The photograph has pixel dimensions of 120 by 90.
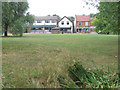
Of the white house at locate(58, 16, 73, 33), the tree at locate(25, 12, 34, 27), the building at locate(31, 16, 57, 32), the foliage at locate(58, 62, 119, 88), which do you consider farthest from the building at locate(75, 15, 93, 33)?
the foliage at locate(58, 62, 119, 88)

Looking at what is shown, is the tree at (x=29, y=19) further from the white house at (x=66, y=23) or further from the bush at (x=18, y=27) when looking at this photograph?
the white house at (x=66, y=23)

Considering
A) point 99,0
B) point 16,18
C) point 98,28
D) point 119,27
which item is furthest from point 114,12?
point 98,28

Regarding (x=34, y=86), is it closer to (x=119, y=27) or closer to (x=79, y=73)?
→ (x=79, y=73)

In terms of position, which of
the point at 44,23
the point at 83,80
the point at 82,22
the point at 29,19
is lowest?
the point at 83,80

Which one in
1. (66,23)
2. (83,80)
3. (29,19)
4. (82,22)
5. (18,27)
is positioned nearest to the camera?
(83,80)

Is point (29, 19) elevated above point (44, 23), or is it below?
above

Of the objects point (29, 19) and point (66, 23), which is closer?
point (66, 23)

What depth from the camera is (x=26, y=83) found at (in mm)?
1333

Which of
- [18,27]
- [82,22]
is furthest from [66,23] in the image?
[82,22]

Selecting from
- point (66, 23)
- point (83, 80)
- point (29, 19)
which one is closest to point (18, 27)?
point (29, 19)

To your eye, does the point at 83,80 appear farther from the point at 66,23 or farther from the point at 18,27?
the point at 18,27

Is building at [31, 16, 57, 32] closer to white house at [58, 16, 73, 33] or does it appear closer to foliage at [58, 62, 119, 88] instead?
white house at [58, 16, 73, 33]

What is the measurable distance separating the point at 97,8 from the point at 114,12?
1.53 metres

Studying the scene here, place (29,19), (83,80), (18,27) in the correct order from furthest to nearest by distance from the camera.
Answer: (29,19), (18,27), (83,80)
